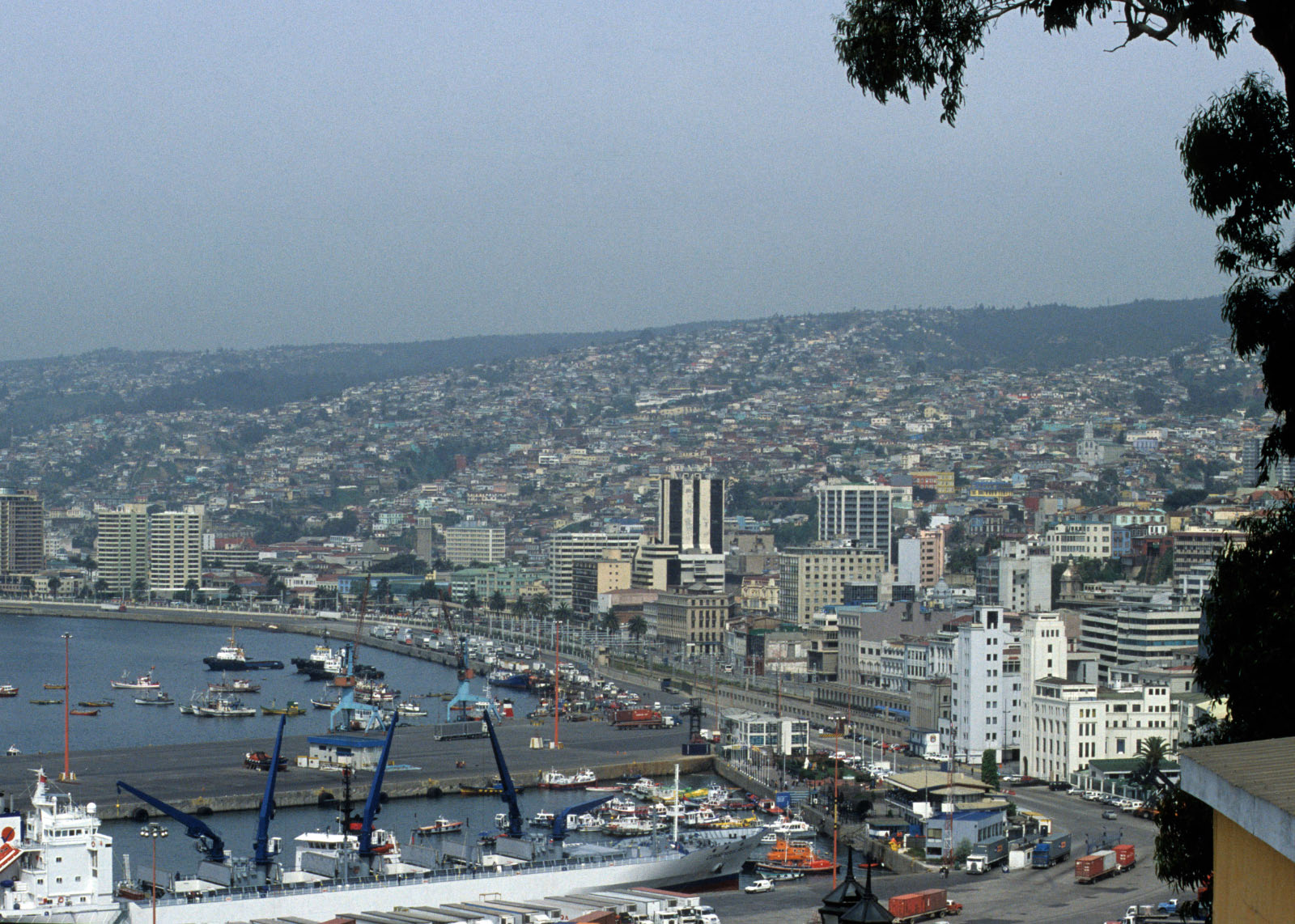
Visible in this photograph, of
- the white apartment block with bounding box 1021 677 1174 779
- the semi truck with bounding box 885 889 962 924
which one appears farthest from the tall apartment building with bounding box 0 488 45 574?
the semi truck with bounding box 885 889 962 924

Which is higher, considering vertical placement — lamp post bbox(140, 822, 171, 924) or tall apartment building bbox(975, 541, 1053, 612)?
tall apartment building bbox(975, 541, 1053, 612)

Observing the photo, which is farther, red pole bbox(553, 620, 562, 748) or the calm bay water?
the calm bay water

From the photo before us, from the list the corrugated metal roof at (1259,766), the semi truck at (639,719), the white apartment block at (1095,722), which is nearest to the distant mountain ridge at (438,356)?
the semi truck at (639,719)

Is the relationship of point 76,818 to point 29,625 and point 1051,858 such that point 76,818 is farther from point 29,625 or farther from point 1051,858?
point 29,625

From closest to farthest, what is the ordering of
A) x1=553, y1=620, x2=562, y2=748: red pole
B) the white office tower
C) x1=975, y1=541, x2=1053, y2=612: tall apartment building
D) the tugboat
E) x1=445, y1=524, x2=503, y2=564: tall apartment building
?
1. the white office tower
2. x1=553, y1=620, x2=562, y2=748: red pole
3. x1=975, y1=541, x2=1053, y2=612: tall apartment building
4. the tugboat
5. x1=445, y1=524, x2=503, y2=564: tall apartment building

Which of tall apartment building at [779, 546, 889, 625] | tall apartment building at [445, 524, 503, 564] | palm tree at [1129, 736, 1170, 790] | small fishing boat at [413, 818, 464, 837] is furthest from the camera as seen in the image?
tall apartment building at [445, 524, 503, 564]

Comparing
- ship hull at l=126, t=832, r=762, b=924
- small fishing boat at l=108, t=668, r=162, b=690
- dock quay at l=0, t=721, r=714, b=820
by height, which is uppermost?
ship hull at l=126, t=832, r=762, b=924

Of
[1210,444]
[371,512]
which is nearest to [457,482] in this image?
[371,512]

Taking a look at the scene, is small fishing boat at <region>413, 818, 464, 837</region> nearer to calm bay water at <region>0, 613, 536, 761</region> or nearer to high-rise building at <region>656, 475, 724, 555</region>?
calm bay water at <region>0, 613, 536, 761</region>
